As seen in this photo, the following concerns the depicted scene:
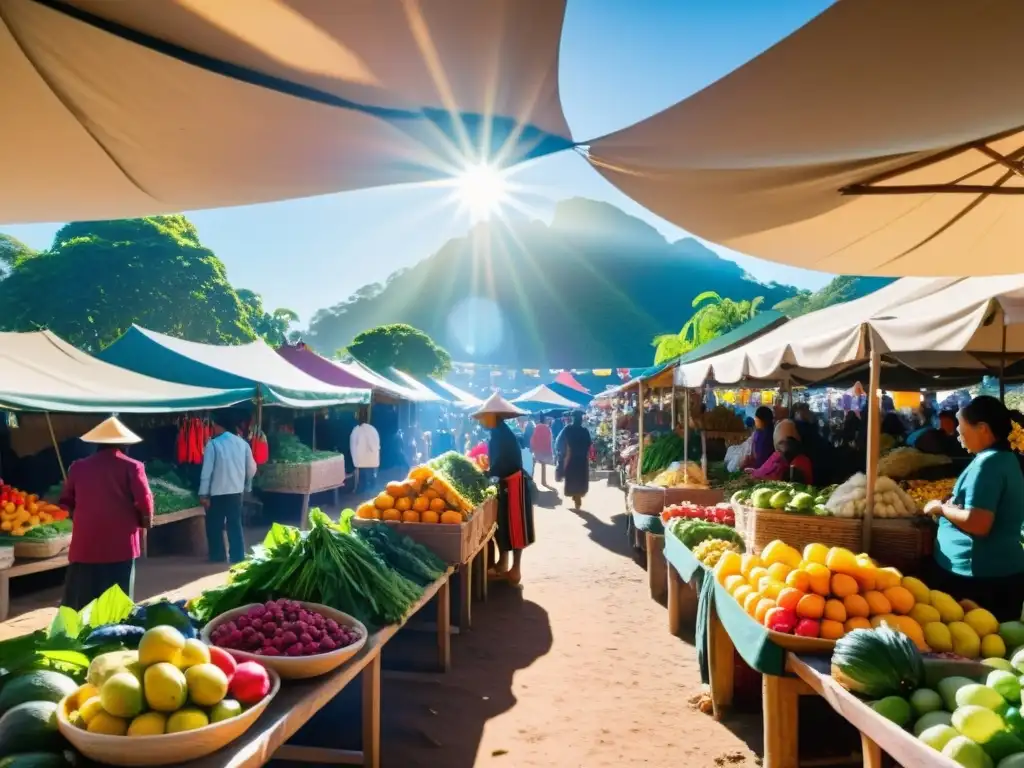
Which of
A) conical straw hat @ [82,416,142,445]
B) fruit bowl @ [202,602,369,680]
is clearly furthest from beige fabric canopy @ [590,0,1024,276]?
conical straw hat @ [82,416,142,445]

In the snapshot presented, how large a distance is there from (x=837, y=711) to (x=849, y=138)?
239 centimetres

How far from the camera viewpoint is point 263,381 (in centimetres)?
972

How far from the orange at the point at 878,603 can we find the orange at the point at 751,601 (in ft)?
1.65

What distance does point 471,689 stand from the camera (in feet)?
15.4

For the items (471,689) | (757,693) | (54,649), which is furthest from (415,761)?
(757,693)

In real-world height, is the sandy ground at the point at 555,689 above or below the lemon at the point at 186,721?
below

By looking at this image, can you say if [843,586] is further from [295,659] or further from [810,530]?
[295,659]

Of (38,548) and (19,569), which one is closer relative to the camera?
(19,569)

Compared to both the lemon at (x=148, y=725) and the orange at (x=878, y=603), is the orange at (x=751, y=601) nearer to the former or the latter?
the orange at (x=878, y=603)

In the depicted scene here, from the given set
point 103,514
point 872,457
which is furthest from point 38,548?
point 872,457

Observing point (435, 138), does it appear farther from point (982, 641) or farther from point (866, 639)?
point (982, 641)

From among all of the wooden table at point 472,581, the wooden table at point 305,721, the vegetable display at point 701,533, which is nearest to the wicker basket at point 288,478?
the wooden table at point 472,581

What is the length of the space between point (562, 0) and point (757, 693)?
4331mm

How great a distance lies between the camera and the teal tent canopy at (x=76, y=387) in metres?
6.33
